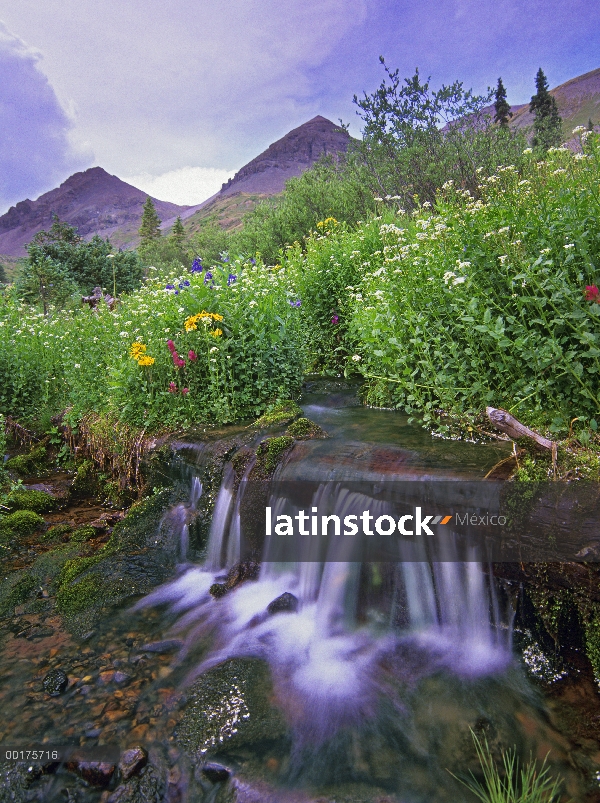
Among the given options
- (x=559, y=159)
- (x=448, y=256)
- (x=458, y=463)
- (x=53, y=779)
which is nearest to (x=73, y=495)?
(x=53, y=779)

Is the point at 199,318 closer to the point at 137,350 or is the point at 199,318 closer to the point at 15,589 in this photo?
the point at 137,350

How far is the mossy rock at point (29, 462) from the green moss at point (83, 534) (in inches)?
88.8

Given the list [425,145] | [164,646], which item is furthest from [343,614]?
[425,145]

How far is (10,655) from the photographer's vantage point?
139 inches

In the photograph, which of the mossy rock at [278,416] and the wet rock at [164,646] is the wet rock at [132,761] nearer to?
the wet rock at [164,646]

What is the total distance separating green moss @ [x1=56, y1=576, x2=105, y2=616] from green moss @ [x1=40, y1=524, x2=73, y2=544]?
1.18 m

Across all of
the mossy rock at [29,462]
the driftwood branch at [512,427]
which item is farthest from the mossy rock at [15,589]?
the driftwood branch at [512,427]

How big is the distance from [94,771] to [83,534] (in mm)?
3026

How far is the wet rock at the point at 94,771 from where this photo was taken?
8.61 ft

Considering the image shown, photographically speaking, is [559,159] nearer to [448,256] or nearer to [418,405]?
[448,256]

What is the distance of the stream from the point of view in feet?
8.68

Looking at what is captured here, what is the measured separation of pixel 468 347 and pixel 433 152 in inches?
565

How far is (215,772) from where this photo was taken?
2.66m

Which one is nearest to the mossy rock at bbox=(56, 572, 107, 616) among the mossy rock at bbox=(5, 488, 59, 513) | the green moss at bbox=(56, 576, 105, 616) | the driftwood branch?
the green moss at bbox=(56, 576, 105, 616)
